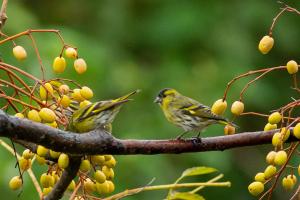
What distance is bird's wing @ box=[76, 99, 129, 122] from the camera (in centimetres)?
251

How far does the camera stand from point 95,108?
2.58 metres

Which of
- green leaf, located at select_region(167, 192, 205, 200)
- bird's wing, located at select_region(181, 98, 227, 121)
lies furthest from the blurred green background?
green leaf, located at select_region(167, 192, 205, 200)

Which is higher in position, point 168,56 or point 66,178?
point 66,178

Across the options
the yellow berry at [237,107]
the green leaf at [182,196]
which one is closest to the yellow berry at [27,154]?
the green leaf at [182,196]

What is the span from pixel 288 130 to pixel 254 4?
664 centimetres

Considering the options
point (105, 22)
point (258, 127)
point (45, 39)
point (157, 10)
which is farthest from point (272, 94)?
point (45, 39)

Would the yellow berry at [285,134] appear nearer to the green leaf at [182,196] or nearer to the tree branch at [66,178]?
the green leaf at [182,196]

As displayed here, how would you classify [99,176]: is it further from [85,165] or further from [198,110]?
[198,110]

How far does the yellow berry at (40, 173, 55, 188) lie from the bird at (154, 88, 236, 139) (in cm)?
148

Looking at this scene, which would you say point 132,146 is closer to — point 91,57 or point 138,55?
point 91,57

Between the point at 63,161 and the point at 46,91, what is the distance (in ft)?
0.99

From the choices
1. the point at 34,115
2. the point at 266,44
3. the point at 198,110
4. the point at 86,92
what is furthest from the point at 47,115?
the point at 198,110

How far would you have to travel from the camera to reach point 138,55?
9383 millimetres

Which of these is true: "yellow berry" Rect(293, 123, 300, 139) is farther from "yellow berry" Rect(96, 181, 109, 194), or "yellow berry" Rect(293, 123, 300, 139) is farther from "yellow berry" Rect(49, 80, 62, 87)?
"yellow berry" Rect(49, 80, 62, 87)
